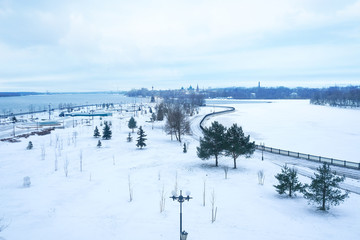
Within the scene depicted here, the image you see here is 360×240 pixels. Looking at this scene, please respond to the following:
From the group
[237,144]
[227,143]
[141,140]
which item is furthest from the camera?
[141,140]

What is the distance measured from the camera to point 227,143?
26.6 meters

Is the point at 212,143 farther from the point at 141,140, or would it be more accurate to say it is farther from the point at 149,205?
the point at 141,140

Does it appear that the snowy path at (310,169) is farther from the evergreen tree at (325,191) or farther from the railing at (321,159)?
the evergreen tree at (325,191)

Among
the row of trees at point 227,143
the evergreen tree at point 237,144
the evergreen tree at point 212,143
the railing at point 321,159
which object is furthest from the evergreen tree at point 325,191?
the railing at point 321,159

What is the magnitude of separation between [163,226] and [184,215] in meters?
1.81

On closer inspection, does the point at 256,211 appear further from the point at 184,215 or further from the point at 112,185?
the point at 112,185

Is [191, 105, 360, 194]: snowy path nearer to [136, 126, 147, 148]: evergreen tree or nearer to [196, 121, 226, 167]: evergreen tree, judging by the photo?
[196, 121, 226, 167]: evergreen tree

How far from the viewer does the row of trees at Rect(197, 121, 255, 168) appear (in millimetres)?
26484

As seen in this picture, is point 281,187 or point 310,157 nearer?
point 281,187

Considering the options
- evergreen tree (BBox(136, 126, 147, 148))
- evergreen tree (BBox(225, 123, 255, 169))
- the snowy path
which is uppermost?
evergreen tree (BBox(225, 123, 255, 169))

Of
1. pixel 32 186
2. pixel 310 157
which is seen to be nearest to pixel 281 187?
pixel 310 157

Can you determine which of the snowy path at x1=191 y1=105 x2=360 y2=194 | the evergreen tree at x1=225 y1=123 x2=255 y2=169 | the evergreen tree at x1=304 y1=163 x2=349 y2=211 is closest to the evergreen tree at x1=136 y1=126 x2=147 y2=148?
the evergreen tree at x1=225 y1=123 x2=255 y2=169

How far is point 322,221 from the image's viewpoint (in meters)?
15.4

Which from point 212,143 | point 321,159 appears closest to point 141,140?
point 212,143
